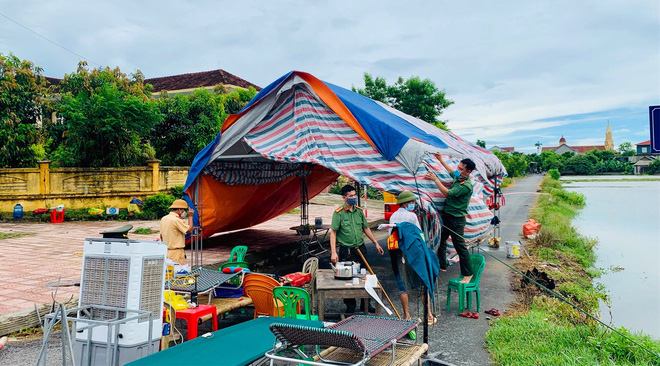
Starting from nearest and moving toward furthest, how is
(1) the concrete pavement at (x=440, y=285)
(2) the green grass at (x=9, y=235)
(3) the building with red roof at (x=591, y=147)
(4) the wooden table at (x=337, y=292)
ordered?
(4) the wooden table at (x=337, y=292), (1) the concrete pavement at (x=440, y=285), (2) the green grass at (x=9, y=235), (3) the building with red roof at (x=591, y=147)

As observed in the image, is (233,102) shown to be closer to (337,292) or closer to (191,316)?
(337,292)

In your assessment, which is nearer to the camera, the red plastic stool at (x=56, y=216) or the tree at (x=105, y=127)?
the red plastic stool at (x=56, y=216)

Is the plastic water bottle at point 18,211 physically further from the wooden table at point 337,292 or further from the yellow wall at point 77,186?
the wooden table at point 337,292

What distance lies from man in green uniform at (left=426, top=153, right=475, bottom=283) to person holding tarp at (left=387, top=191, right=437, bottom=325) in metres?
0.66

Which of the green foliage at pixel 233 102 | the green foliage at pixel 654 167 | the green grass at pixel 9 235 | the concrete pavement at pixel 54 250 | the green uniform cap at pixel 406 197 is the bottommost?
the concrete pavement at pixel 54 250

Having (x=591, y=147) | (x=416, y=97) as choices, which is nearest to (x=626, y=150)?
(x=591, y=147)

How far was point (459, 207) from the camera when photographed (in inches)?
234

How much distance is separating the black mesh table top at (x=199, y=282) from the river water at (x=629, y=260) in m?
5.57

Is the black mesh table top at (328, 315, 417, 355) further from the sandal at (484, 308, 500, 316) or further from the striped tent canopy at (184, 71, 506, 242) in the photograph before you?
the sandal at (484, 308, 500, 316)

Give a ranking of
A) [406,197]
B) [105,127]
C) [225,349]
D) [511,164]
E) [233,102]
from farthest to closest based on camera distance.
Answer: [511,164]
[233,102]
[105,127]
[406,197]
[225,349]

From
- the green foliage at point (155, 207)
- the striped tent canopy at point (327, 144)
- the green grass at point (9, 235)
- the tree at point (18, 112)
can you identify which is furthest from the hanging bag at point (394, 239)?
the tree at point (18, 112)

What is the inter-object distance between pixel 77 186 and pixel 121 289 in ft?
44.6

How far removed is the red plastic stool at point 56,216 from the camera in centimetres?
1405

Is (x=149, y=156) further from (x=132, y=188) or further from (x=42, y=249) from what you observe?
(x=42, y=249)
